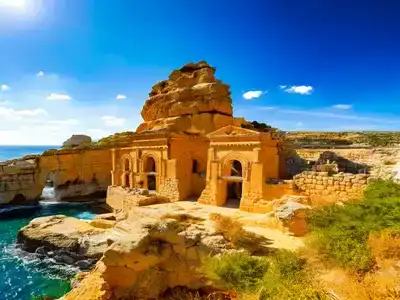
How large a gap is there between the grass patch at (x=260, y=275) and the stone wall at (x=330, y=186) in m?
6.08

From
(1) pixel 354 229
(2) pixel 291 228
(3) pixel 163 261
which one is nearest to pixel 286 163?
(2) pixel 291 228

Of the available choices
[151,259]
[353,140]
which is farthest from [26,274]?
[353,140]

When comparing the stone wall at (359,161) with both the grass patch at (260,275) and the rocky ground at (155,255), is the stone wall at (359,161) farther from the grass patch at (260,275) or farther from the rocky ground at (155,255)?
the grass patch at (260,275)

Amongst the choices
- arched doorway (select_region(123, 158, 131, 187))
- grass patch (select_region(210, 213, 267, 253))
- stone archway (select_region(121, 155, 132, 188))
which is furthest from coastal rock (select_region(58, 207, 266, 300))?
arched doorway (select_region(123, 158, 131, 187))

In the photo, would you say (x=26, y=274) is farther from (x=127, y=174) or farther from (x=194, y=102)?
(x=194, y=102)

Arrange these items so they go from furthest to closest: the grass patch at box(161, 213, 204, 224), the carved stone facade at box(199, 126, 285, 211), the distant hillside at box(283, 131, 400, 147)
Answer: the distant hillside at box(283, 131, 400, 147)
the carved stone facade at box(199, 126, 285, 211)
the grass patch at box(161, 213, 204, 224)

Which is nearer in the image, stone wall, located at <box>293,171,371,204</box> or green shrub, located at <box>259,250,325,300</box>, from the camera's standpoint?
green shrub, located at <box>259,250,325,300</box>

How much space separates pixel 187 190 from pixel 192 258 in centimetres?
1102

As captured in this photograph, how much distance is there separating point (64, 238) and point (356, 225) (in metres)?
14.0

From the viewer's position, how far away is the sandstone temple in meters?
14.7

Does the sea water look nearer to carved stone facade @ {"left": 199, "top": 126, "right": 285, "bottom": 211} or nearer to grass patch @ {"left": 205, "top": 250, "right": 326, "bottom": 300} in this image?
grass patch @ {"left": 205, "top": 250, "right": 326, "bottom": 300}

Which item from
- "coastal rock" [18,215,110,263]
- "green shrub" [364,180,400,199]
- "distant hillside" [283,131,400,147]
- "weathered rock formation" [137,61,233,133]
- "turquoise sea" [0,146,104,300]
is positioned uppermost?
"weathered rock formation" [137,61,233,133]

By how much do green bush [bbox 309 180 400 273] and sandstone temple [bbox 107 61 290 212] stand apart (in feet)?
17.2

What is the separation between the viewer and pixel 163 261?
814cm
